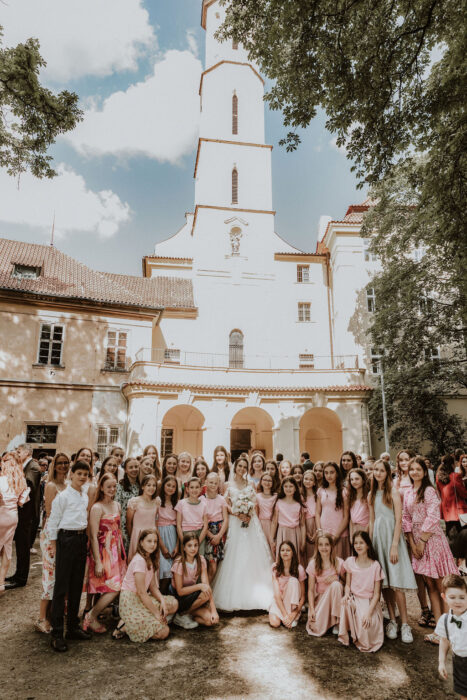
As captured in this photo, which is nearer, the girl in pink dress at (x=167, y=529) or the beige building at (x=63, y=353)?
the girl in pink dress at (x=167, y=529)

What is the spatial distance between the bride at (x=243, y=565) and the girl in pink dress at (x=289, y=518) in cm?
28

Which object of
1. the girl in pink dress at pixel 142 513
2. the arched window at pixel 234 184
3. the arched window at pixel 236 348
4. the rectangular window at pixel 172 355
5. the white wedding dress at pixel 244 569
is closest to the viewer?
the girl in pink dress at pixel 142 513

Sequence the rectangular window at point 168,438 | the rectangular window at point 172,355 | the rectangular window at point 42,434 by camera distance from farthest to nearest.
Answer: the rectangular window at point 172,355, the rectangular window at point 168,438, the rectangular window at point 42,434

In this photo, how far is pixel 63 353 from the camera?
1972cm

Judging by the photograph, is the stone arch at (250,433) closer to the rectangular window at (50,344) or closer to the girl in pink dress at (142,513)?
the rectangular window at (50,344)

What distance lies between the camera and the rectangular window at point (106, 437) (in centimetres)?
1917

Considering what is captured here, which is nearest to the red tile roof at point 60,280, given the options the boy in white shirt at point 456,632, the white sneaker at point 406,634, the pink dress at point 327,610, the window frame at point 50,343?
the window frame at point 50,343

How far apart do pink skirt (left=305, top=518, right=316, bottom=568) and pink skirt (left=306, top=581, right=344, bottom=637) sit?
125 centimetres

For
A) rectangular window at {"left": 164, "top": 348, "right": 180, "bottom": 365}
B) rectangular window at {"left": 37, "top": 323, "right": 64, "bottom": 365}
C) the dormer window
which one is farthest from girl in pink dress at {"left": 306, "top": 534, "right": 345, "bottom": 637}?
the dormer window

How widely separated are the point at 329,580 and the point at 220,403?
13797 millimetres

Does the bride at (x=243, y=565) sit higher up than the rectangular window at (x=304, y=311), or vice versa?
the rectangular window at (x=304, y=311)

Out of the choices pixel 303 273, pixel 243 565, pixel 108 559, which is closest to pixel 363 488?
pixel 243 565

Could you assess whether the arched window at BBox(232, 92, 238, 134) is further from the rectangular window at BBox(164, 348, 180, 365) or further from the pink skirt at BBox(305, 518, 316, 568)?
the pink skirt at BBox(305, 518, 316, 568)

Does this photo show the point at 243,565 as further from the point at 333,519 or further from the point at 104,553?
the point at 104,553
